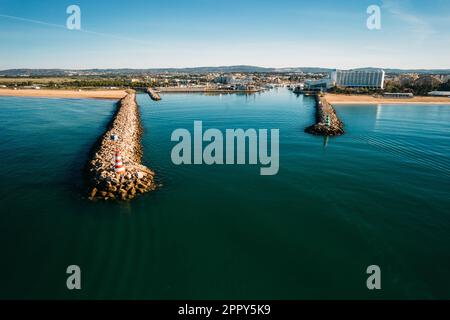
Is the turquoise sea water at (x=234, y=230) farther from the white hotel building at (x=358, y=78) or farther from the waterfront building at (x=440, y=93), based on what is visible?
the white hotel building at (x=358, y=78)

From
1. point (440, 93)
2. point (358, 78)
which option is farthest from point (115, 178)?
point (358, 78)

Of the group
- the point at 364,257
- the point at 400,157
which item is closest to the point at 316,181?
the point at 364,257

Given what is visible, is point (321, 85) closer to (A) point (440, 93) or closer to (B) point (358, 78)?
(B) point (358, 78)

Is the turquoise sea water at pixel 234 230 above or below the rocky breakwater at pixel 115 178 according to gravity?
below

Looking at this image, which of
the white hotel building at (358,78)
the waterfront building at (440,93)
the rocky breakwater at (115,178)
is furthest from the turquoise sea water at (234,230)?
the white hotel building at (358,78)

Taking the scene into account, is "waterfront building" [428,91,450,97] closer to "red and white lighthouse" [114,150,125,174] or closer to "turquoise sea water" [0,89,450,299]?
→ "turquoise sea water" [0,89,450,299]

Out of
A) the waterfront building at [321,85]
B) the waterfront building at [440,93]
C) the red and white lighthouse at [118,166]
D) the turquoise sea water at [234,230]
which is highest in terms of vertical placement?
the waterfront building at [321,85]

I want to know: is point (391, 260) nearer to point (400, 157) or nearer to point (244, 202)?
point (244, 202)
